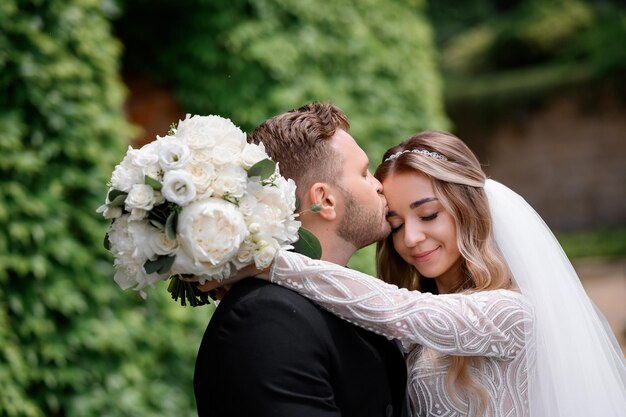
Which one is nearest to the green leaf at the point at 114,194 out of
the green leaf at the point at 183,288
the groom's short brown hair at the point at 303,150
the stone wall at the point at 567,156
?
the green leaf at the point at 183,288

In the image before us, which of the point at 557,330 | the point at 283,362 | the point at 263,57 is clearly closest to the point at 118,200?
the point at 283,362

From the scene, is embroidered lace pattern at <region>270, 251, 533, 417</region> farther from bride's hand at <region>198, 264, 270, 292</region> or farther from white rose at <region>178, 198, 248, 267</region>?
white rose at <region>178, 198, 248, 267</region>

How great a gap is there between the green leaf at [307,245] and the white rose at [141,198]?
1.86ft

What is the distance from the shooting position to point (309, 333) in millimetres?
2445

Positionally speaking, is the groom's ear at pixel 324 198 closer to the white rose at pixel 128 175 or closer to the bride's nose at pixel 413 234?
the bride's nose at pixel 413 234

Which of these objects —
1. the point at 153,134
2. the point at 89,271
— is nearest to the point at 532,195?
the point at 153,134

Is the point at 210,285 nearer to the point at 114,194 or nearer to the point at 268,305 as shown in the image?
the point at 268,305

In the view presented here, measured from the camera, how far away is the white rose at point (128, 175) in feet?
7.70

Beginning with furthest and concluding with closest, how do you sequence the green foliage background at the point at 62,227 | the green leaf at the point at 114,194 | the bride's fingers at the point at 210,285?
the green foliage background at the point at 62,227, the bride's fingers at the point at 210,285, the green leaf at the point at 114,194

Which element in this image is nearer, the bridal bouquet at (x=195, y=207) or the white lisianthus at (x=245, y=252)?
the bridal bouquet at (x=195, y=207)

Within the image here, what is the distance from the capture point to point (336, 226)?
2803 mm

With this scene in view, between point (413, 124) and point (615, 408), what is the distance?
4.19 meters

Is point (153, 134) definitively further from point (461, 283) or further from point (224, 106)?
point (461, 283)

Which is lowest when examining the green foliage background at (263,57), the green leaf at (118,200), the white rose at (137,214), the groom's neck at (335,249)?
the white rose at (137,214)
